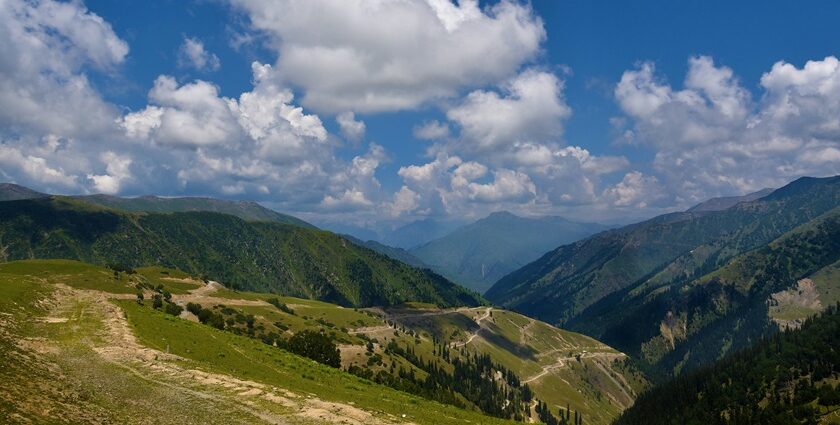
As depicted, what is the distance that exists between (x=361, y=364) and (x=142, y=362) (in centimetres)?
12919

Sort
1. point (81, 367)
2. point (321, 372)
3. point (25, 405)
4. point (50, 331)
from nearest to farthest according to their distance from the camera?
point (25, 405)
point (81, 367)
point (50, 331)
point (321, 372)

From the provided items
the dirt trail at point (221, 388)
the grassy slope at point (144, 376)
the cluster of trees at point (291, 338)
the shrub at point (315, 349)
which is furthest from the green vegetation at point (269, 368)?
the cluster of trees at point (291, 338)

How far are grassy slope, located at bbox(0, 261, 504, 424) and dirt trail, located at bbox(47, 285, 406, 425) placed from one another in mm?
199

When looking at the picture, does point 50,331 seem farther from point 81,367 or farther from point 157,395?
point 157,395

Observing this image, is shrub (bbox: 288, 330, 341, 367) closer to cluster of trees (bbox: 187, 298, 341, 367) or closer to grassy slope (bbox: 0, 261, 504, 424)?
cluster of trees (bbox: 187, 298, 341, 367)

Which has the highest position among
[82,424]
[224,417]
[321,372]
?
[82,424]

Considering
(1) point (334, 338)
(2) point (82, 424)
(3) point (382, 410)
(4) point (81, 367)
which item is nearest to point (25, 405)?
(2) point (82, 424)

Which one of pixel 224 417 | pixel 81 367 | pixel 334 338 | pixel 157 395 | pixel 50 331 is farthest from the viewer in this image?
pixel 334 338

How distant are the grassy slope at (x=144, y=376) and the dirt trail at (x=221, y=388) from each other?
0.65ft

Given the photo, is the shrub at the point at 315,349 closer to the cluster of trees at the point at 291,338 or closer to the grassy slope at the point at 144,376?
the cluster of trees at the point at 291,338

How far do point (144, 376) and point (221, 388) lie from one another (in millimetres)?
7937

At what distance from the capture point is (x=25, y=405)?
32.5 m

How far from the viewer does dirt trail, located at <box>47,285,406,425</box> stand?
4653cm

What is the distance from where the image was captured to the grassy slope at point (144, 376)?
3775 centimetres
